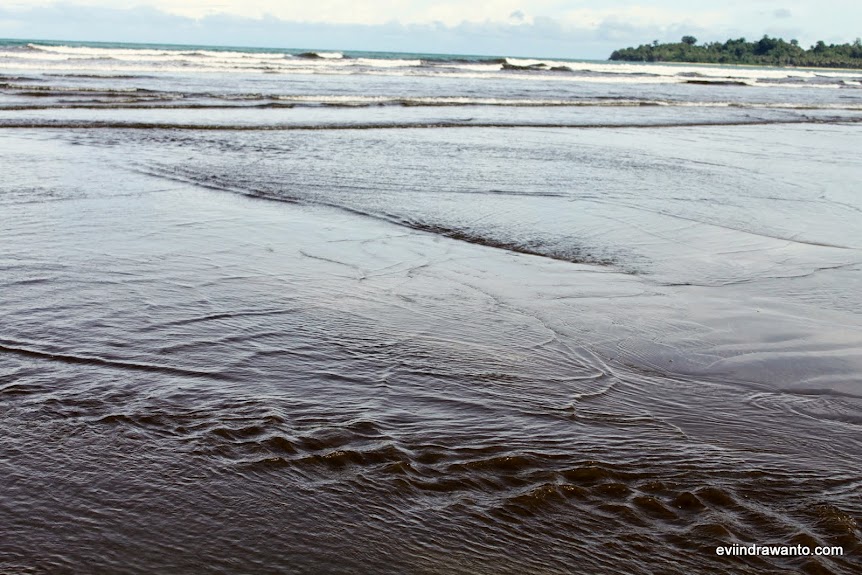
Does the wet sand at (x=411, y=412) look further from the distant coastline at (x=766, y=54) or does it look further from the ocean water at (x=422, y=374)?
the distant coastline at (x=766, y=54)

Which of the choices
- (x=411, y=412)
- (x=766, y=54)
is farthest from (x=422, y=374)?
(x=766, y=54)

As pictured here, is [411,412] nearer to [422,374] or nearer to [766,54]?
[422,374]

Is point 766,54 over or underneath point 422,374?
over

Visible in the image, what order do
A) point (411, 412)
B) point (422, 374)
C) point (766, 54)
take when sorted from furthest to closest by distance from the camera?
point (766, 54) < point (422, 374) < point (411, 412)

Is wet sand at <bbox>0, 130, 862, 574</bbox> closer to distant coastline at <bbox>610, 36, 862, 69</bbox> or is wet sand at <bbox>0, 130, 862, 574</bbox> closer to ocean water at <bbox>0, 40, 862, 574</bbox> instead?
ocean water at <bbox>0, 40, 862, 574</bbox>

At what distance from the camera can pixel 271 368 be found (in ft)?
13.1

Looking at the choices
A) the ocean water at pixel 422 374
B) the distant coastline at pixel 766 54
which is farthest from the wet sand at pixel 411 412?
the distant coastline at pixel 766 54

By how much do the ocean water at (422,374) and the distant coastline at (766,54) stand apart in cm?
11843

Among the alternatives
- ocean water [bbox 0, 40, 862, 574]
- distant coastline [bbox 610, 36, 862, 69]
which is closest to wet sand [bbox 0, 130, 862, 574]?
ocean water [bbox 0, 40, 862, 574]

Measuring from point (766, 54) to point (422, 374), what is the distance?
434 feet

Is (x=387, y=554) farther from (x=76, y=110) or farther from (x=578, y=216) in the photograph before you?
(x=76, y=110)

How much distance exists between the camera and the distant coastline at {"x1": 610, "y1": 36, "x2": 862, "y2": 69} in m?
114

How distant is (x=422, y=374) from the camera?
3.99 m

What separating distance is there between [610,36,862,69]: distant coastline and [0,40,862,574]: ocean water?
118431mm
